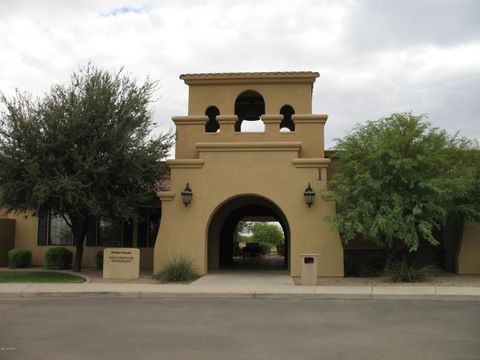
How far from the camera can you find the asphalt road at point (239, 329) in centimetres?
739

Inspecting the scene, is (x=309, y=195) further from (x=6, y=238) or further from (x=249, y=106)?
(x=6, y=238)

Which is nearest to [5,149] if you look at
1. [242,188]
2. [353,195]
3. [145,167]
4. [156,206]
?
[145,167]

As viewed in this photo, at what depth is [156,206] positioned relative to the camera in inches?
842

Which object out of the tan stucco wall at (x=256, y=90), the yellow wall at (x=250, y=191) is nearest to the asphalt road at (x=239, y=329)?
the yellow wall at (x=250, y=191)

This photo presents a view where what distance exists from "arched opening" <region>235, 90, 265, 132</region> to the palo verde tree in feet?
16.1

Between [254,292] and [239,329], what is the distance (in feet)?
14.7

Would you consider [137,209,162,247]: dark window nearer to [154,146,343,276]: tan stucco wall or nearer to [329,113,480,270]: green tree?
[154,146,343,276]: tan stucco wall

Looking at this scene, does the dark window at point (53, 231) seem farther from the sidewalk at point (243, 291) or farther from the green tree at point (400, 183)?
the green tree at point (400, 183)

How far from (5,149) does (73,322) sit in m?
9.26

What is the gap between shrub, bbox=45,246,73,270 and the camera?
66.4 ft

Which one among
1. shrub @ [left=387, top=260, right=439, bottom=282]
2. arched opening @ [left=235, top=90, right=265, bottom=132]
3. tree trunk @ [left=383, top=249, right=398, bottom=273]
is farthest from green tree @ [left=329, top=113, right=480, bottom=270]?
arched opening @ [left=235, top=90, right=265, bottom=132]

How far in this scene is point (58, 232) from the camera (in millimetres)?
22484

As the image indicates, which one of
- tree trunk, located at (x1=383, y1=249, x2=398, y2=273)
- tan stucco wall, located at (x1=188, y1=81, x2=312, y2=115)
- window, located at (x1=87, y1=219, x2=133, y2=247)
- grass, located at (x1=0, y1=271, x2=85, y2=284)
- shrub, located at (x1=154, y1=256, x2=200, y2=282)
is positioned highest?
tan stucco wall, located at (x1=188, y1=81, x2=312, y2=115)

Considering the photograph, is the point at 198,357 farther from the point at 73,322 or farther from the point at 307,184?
the point at 307,184
